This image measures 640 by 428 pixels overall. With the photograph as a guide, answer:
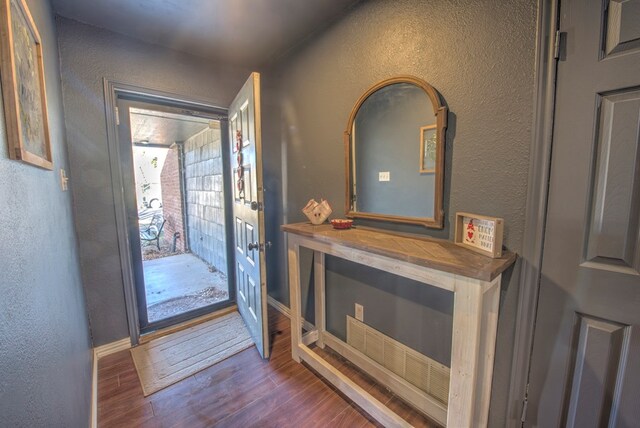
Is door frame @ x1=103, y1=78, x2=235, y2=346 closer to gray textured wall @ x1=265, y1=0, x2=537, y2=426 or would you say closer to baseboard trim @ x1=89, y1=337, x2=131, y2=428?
baseboard trim @ x1=89, y1=337, x2=131, y2=428

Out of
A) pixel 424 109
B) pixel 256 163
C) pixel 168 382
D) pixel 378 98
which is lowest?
pixel 168 382

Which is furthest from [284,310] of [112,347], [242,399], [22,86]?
[22,86]

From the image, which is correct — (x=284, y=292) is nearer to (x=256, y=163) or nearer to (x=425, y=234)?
(x=256, y=163)

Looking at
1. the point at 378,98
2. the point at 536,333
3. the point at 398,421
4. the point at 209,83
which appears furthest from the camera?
the point at 209,83

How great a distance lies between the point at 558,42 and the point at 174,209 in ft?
19.3

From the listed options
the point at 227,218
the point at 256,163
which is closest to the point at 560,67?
the point at 256,163

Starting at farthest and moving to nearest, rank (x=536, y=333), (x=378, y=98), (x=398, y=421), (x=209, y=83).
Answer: (x=209, y=83) → (x=378, y=98) → (x=398, y=421) → (x=536, y=333)

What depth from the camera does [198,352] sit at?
1.95 metres

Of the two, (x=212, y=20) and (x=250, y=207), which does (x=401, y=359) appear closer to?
(x=250, y=207)

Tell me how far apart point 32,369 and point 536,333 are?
1627 mm

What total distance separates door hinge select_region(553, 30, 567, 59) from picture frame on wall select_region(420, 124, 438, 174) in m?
0.45

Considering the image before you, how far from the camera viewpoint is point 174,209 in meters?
5.27

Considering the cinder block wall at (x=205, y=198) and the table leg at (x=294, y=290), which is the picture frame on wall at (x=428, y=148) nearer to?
the table leg at (x=294, y=290)

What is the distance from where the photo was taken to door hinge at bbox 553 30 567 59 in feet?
2.94
